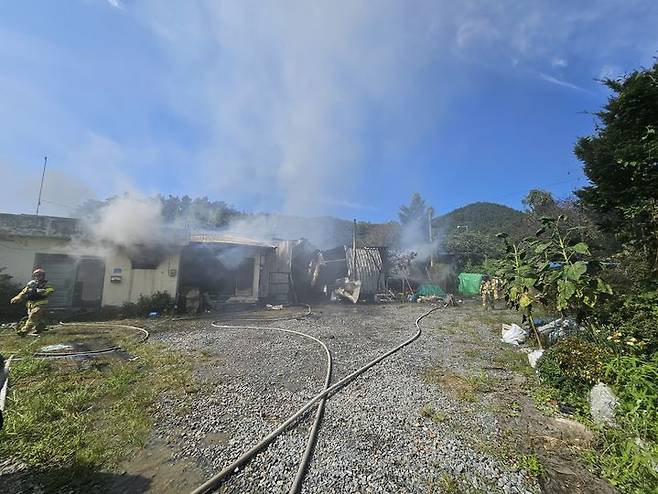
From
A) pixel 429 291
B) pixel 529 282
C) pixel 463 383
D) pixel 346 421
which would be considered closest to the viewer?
pixel 346 421

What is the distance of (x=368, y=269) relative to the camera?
19.1 meters

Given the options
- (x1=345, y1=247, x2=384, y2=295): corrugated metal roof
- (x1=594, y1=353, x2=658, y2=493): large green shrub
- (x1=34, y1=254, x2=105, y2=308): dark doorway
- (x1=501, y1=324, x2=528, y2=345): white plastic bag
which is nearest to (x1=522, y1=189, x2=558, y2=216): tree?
(x1=345, y1=247, x2=384, y2=295): corrugated metal roof

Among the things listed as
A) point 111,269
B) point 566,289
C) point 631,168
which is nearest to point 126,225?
point 111,269

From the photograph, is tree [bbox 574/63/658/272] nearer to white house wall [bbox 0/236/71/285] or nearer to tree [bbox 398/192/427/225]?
white house wall [bbox 0/236/71/285]

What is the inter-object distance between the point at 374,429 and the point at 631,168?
823cm

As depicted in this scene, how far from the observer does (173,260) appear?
13.0 metres

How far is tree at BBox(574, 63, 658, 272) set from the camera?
6.20m

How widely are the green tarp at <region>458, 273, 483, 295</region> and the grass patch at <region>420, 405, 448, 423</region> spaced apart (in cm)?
1933

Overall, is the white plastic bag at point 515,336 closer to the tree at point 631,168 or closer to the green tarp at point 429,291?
the tree at point 631,168

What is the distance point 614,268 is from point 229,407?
7901 mm

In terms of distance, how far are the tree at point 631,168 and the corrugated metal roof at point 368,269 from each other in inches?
449

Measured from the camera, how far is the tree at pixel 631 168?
6.20 metres

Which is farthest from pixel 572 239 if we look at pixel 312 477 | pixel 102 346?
pixel 102 346

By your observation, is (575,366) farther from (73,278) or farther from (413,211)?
(413,211)
